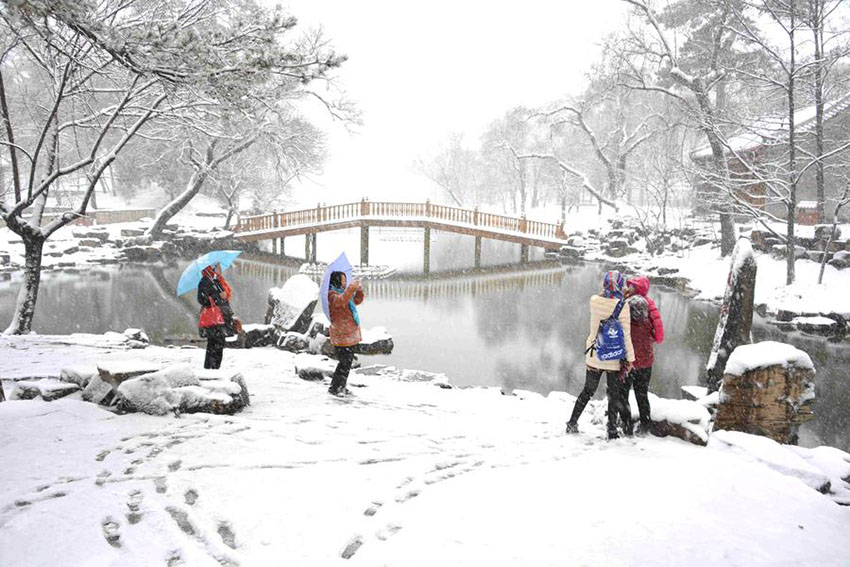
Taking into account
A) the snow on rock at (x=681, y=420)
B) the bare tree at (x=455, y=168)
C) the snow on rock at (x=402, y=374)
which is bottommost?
the snow on rock at (x=402, y=374)

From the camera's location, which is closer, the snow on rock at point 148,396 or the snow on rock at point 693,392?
the snow on rock at point 148,396

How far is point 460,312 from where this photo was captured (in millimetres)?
15117

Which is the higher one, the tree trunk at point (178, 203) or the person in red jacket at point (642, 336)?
the tree trunk at point (178, 203)

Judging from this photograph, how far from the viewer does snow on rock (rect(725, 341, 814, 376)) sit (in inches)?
194

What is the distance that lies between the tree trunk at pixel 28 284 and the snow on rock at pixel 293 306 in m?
4.22

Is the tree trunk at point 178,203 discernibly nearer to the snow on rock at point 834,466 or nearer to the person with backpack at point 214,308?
the person with backpack at point 214,308

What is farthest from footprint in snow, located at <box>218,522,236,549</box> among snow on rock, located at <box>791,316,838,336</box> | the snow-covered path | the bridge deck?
the bridge deck

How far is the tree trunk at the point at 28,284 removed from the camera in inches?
358

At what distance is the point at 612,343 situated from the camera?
4.50 metres

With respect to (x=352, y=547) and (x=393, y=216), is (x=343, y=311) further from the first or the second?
(x=393, y=216)

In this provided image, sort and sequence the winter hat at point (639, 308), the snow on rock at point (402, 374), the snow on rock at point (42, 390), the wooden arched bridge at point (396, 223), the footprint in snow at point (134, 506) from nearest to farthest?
the footprint in snow at point (134, 506) → the winter hat at point (639, 308) → the snow on rock at point (42, 390) → the snow on rock at point (402, 374) → the wooden arched bridge at point (396, 223)

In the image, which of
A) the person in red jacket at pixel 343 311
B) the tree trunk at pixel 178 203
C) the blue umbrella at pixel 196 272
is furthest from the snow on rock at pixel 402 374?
the tree trunk at pixel 178 203

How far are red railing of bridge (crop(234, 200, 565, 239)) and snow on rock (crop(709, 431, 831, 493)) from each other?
20052mm

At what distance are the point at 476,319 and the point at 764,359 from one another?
948 cm
